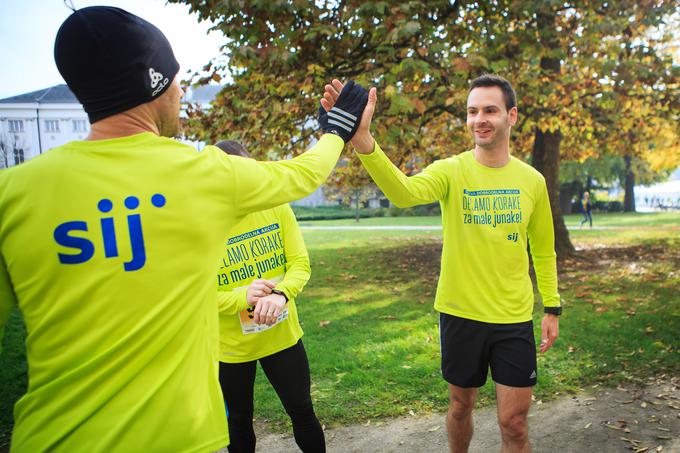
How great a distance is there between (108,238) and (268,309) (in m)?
1.32

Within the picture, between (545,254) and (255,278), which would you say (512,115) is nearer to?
(545,254)

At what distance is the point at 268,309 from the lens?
8.91ft

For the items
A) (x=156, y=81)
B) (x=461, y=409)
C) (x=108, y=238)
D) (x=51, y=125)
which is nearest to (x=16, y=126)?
(x=51, y=125)

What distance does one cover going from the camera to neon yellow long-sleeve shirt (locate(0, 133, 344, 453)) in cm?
146

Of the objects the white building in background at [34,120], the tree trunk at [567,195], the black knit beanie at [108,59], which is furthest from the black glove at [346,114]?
the tree trunk at [567,195]

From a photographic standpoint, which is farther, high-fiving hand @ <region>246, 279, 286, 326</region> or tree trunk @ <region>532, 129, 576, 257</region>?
tree trunk @ <region>532, 129, 576, 257</region>

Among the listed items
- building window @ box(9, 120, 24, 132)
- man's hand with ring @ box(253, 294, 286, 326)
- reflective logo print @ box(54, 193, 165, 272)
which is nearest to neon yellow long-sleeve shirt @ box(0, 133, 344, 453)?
reflective logo print @ box(54, 193, 165, 272)

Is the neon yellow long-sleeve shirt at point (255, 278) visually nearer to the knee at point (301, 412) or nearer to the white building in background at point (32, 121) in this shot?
the knee at point (301, 412)

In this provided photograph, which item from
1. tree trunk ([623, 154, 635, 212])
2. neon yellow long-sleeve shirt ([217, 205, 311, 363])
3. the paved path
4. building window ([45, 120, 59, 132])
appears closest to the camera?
neon yellow long-sleeve shirt ([217, 205, 311, 363])

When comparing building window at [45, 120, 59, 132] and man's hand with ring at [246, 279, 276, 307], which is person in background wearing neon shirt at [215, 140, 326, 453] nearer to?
man's hand with ring at [246, 279, 276, 307]

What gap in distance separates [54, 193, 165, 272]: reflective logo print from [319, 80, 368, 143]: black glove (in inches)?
35.8

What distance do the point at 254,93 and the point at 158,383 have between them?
7.72 meters

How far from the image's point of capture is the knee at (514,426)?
2.99m

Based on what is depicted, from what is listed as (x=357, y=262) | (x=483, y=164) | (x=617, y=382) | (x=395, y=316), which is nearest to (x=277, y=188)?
(x=483, y=164)
